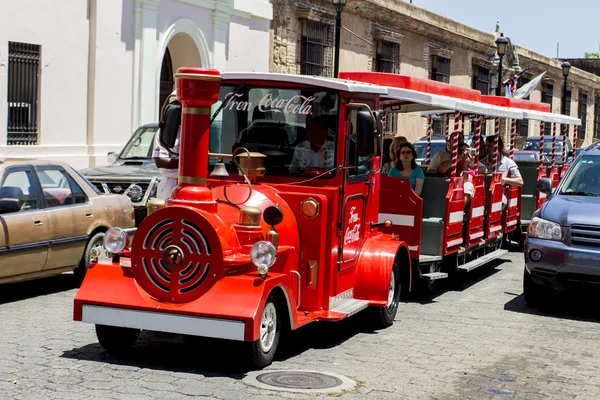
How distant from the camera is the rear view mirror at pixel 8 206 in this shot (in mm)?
10094

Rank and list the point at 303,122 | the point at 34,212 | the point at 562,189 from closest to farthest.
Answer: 1. the point at 303,122
2. the point at 34,212
3. the point at 562,189

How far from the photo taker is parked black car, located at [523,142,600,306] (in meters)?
10.6

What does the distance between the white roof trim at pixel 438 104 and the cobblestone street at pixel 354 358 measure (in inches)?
90.1

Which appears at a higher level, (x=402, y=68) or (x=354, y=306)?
(x=402, y=68)

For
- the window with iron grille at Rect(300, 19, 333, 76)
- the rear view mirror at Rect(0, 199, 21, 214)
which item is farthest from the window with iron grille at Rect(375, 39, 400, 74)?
the rear view mirror at Rect(0, 199, 21, 214)

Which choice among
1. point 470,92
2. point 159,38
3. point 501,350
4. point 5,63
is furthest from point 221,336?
point 159,38

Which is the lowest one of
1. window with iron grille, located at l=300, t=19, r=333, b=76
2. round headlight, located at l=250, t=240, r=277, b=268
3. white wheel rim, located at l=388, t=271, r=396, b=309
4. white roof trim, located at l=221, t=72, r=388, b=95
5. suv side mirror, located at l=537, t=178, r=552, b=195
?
white wheel rim, located at l=388, t=271, r=396, b=309

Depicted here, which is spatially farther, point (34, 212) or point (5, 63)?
point (5, 63)

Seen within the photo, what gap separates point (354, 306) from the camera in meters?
8.91

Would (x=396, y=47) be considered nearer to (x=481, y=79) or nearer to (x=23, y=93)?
(x=481, y=79)

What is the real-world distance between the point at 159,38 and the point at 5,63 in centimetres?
481

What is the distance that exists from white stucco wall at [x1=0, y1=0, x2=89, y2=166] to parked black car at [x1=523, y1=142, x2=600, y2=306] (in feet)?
32.3

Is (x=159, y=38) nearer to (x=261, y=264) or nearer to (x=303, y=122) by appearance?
(x=303, y=122)

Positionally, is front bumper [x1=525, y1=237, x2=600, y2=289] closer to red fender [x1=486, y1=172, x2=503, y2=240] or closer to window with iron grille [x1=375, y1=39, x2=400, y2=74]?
red fender [x1=486, y1=172, x2=503, y2=240]
